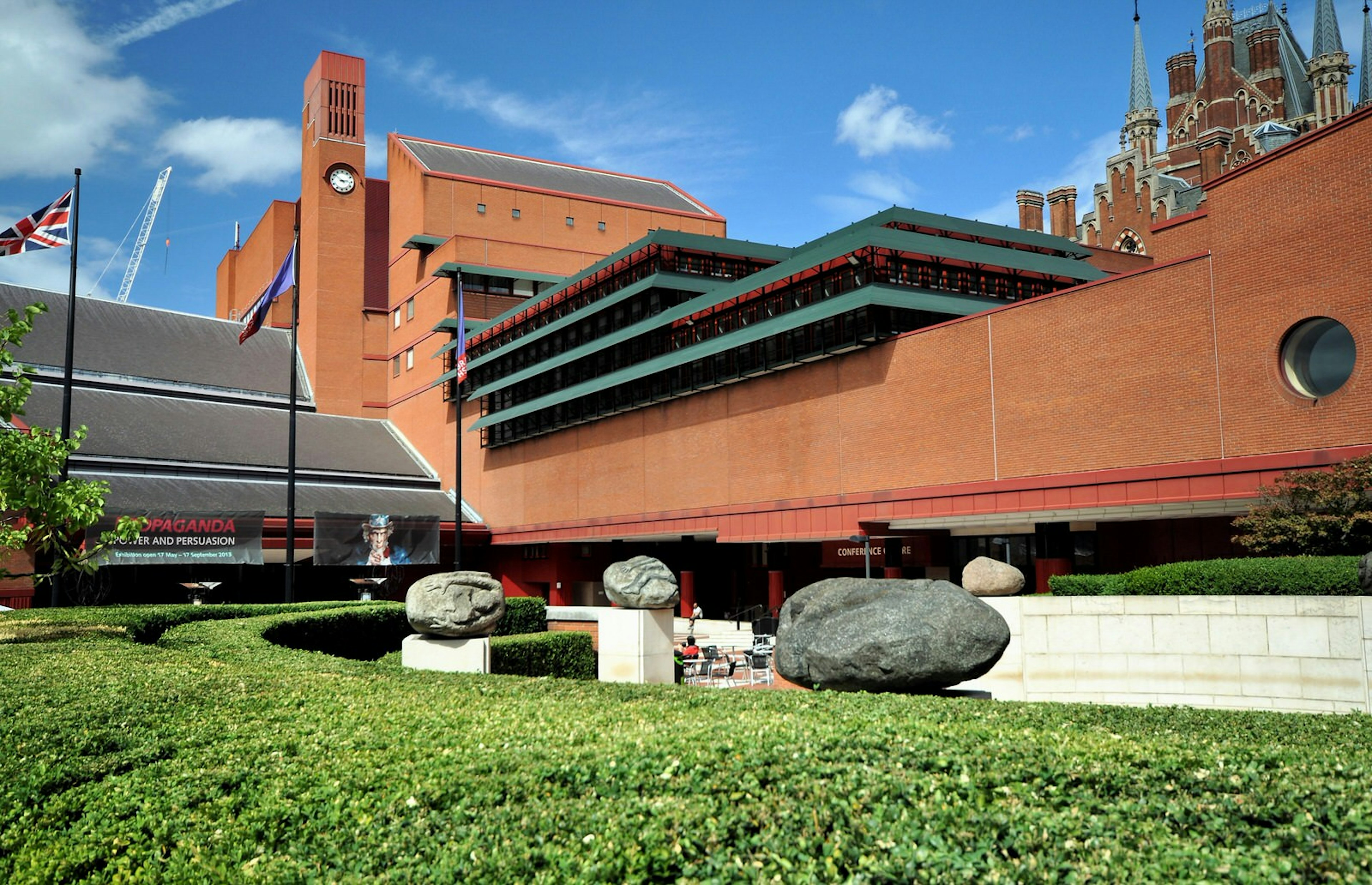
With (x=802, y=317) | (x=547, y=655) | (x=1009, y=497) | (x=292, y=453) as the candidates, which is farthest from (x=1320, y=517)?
(x=292, y=453)

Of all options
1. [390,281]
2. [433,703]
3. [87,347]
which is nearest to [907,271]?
[433,703]

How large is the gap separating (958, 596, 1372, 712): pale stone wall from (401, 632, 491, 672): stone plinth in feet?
25.7

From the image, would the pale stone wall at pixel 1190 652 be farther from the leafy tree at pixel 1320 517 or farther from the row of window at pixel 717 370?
the row of window at pixel 717 370

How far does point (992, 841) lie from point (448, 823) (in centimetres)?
295

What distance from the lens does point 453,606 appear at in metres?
17.1

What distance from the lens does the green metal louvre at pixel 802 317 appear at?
92.4ft

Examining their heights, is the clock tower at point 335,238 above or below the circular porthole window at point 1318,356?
above

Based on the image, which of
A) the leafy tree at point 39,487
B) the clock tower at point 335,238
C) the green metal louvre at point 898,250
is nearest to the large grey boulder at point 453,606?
the leafy tree at point 39,487

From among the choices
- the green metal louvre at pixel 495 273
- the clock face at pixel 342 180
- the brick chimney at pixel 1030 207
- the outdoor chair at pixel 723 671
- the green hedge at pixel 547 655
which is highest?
the clock face at pixel 342 180

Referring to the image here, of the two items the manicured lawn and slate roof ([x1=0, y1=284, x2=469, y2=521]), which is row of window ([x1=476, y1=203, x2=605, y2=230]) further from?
the manicured lawn

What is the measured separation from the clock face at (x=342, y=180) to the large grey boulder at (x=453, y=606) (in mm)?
48315

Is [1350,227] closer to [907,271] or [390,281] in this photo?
[907,271]

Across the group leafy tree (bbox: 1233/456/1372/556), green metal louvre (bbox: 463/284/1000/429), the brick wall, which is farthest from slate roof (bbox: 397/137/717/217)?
leafy tree (bbox: 1233/456/1372/556)

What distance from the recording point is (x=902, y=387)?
28.0m
